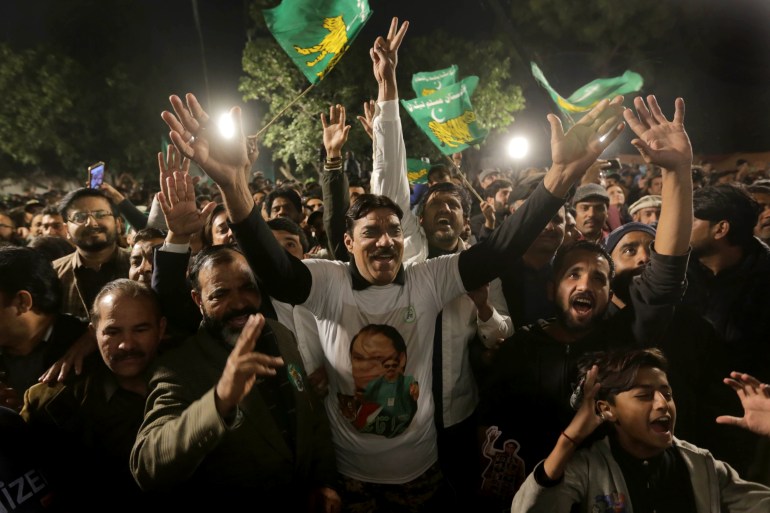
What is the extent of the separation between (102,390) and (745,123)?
23951 millimetres

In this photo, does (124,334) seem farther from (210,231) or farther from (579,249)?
(579,249)

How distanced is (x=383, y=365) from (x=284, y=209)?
2.79 metres

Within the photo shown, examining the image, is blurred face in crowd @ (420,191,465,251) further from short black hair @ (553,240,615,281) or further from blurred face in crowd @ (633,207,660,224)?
blurred face in crowd @ (633,207,660,224)

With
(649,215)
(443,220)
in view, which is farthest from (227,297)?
(649,215)

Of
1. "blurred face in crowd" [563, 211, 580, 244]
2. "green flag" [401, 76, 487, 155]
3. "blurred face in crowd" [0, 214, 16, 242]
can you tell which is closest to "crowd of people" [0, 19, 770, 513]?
"blurred face in crowd" [563, 211, 580, 244]

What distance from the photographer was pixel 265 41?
1703 centimetres

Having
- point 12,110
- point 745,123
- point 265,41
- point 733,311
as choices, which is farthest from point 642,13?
point 12,110

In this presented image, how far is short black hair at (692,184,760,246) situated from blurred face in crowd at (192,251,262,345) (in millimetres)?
2272

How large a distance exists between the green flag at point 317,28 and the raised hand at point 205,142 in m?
2.10

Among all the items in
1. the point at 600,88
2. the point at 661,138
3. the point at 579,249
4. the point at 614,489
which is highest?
the point at 600,88

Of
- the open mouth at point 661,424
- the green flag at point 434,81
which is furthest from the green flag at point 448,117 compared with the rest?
the open mouth at point 661,424

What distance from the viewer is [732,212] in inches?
101

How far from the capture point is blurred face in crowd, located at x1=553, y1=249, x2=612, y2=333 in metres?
2.33

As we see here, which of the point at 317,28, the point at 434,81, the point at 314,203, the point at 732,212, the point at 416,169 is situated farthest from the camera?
the point at 416,169
